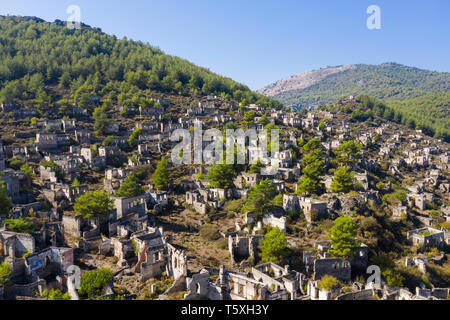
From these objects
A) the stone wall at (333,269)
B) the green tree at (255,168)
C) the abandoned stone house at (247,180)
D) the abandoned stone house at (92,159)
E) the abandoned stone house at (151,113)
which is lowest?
the stone wall at (333,269)

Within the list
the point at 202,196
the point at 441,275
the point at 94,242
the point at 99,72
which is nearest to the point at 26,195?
the point at 94,242

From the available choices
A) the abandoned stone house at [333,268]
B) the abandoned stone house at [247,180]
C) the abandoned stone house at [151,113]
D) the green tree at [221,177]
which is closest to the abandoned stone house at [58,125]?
the abandoned stone house at [151,113]

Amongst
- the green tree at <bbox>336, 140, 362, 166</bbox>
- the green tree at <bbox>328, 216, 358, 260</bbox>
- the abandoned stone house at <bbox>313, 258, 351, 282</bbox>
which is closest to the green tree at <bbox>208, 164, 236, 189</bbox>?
the green tree at <bbox>328, 216, 358, 260</bbox>

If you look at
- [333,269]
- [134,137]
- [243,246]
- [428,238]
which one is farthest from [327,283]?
[134,137]

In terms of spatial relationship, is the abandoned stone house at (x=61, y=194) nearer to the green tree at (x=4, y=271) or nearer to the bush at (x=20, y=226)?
the bush at (x=20, y=226)

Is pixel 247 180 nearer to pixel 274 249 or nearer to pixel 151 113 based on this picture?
pixel 274 249

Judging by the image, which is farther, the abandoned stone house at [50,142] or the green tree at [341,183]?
the abandoned stone house at [50,142]
